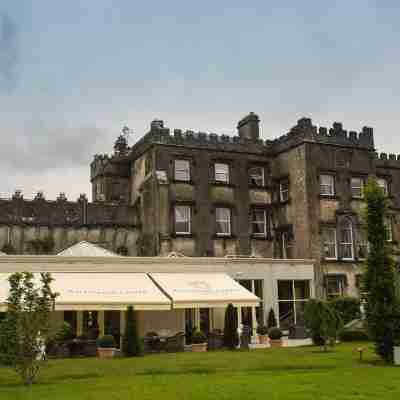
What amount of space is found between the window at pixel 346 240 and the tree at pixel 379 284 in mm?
13192

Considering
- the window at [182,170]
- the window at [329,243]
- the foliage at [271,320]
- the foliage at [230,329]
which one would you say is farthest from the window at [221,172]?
the foliage at [230,329]

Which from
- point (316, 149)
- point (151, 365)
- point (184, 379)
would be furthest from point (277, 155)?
point (184, 379)

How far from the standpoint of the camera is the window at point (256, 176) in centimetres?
3544

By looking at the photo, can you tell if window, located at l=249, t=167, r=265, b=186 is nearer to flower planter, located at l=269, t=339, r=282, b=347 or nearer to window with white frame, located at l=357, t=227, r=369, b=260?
window with white frame, located at l=357, t=227, r=369, b=260

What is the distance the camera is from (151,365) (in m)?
19.2

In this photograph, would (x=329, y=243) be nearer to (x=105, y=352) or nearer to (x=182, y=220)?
(x=182, y=220)

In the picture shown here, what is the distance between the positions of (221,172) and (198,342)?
11751 mm

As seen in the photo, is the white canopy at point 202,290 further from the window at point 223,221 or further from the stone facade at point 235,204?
the window at point 223,221

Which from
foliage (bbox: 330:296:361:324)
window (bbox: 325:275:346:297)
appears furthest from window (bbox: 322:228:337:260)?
foliage (bbox: 330:296:361:324)

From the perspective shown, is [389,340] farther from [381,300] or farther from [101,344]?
[101,344]

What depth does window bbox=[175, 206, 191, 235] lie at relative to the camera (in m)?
32.9

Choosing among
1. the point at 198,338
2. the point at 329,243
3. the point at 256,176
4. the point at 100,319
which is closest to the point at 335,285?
the point at 329,243

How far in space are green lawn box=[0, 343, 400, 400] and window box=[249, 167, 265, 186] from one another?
46.2ft

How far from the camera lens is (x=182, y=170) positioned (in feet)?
110
